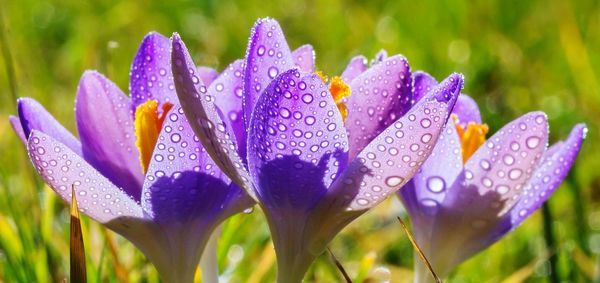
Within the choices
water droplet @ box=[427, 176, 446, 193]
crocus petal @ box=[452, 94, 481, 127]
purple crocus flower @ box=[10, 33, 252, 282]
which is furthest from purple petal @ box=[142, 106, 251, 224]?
crocus petal @ box=[452, 94, 481, 127]

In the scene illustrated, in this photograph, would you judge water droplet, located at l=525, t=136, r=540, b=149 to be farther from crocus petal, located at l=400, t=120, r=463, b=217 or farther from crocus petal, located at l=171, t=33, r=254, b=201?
crocus petal, located at l=171, t=33, r=254, b=201

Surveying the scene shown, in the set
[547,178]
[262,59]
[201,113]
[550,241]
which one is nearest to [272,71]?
[262,59]

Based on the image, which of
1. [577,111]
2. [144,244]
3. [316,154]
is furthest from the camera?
[577,111]

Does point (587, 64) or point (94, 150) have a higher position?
point (587, 64)

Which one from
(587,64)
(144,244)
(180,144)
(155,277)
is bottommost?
(155,277)

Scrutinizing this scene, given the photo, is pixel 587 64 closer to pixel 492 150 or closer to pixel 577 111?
pixel 577 111

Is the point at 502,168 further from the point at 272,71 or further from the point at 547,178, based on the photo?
the point at 272,71

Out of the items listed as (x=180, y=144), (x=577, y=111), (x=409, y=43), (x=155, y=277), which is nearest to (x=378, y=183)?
(x=180, y=144)
